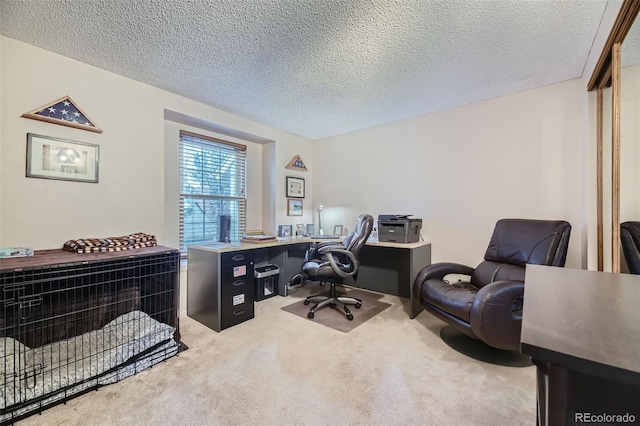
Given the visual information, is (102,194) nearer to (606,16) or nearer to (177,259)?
(177,259)

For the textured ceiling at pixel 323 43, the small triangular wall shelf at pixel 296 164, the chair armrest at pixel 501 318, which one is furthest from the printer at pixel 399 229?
the small triangular wall shelf at pixel 296 164

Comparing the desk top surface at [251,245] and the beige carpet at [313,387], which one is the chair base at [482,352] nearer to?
the beige carpet at [313,387]

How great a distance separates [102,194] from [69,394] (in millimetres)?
1492

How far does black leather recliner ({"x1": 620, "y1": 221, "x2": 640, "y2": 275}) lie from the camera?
4.74 feet

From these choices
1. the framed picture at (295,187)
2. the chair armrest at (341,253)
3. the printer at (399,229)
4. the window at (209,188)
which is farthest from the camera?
the framed picture at (295,187)

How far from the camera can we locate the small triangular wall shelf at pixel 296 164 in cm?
403

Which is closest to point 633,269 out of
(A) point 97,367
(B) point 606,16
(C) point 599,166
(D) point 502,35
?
(C) point 599,166

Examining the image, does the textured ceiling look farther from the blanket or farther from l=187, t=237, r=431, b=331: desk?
l=187, t=237, r=431, b=331: desk

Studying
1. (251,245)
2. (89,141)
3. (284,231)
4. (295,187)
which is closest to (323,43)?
(251,245)

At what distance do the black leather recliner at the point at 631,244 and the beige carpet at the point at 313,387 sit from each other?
91 cm

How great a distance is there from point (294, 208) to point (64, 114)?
2.75 meters

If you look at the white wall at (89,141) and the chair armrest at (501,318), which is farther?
the white wall at (89,141)

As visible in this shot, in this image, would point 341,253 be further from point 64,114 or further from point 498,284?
point 64,114

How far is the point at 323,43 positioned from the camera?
73.8 inches
